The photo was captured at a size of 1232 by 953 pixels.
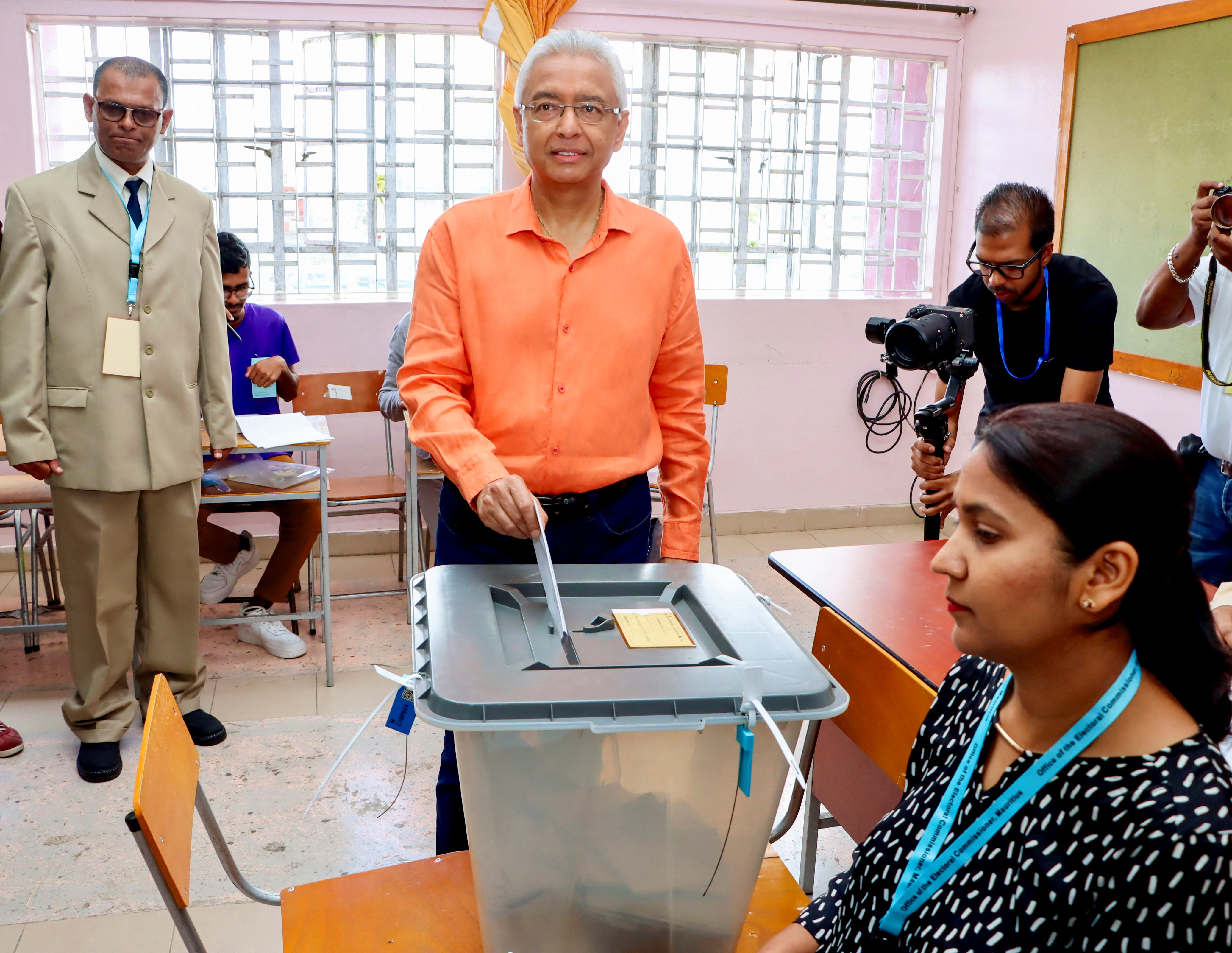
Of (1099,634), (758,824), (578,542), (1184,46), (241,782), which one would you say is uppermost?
(1184,46)

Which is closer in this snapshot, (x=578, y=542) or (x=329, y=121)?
(x=578, y=542)

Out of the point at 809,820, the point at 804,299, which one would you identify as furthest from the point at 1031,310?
the point at 804,299

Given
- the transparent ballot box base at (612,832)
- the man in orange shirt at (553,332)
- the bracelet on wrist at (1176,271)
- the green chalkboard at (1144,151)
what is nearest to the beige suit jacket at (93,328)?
the man in orange shirt at (553,332)

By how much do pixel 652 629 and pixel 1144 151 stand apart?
341 cm

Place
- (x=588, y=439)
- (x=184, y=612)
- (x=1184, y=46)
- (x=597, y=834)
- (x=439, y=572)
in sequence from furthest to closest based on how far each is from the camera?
(x=1184, y=46), (x=184, y=612), (x=588, y=439), (x=439, y=572), (x=597, y=834)

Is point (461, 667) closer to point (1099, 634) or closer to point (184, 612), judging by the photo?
point (1099, 634)

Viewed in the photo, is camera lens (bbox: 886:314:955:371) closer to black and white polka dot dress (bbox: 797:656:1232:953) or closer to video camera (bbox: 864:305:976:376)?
video camera (bbox: 864:305:976:376)

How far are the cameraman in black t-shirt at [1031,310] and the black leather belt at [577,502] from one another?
0.64 m

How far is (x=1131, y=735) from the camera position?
85cm

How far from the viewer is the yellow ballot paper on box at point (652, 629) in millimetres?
1080

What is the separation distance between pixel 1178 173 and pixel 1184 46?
42cm

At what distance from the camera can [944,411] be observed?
1.93 meters

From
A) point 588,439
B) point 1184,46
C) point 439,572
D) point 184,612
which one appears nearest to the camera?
point 439,572

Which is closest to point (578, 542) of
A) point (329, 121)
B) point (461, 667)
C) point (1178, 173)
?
point (461, 667)
